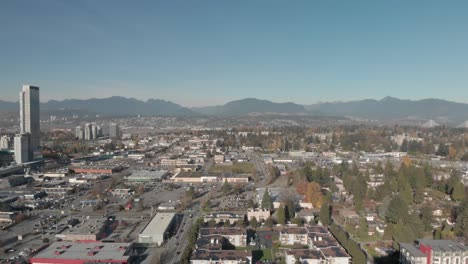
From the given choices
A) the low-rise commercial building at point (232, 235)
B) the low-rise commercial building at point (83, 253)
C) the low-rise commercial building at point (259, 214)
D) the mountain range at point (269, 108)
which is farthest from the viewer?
the mountain range at point (269, 108)

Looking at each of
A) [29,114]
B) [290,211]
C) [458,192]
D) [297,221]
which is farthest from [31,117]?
[458,192]

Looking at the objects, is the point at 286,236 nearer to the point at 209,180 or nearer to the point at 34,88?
the point at 209,180

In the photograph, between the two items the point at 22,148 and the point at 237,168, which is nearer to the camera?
the point at 237,168

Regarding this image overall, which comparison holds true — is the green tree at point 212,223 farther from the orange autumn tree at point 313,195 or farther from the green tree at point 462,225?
the green tree at point 462,225

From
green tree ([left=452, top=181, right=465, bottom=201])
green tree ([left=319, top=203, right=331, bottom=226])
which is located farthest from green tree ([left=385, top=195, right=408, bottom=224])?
green tree ([left=452, top=181, right=465, bottom=201])

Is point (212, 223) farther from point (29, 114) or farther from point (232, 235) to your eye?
point (29, 114)

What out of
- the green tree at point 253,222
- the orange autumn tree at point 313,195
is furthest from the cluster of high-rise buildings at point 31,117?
the green tree at point 253,222

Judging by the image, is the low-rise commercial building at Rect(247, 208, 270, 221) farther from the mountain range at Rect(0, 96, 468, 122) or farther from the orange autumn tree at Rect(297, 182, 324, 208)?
the mountain range at Rect(0, 96, 468, 122)
